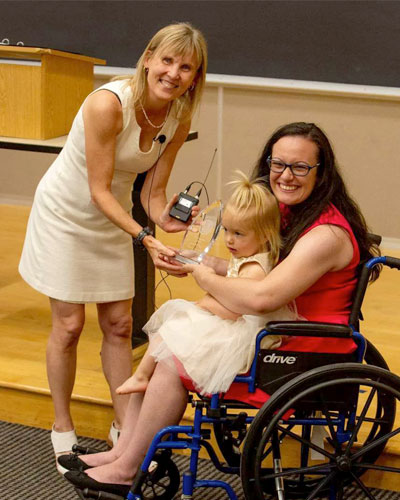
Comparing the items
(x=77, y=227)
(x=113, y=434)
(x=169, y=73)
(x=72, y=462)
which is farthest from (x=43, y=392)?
(x=169, y=73)

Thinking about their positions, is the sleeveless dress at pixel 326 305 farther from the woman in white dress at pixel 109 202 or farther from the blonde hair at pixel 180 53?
the blonde hair at pixel 180 53

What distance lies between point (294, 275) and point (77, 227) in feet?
2.57

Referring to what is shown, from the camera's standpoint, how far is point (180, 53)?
251cm

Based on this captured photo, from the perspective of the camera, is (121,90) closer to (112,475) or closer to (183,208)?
(183,208)

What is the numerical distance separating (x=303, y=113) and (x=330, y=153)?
8.92ft

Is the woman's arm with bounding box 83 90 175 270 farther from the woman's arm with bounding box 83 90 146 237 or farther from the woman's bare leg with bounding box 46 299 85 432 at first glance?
the woman's bare leg with bounding box 46 299 85 432

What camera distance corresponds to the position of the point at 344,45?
4855 mm

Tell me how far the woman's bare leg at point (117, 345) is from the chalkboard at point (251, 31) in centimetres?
256

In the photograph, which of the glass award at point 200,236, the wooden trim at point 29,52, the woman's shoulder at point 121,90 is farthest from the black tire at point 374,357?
the wooden trim at point 29,52

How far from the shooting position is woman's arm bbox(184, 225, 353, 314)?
221 cm

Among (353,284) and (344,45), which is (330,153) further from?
(344,45)

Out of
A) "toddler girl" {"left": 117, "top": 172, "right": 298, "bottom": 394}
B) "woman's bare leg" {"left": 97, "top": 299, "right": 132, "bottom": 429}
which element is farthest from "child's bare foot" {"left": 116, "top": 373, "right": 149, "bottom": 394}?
"woman's bare leg" {"left": 97, "top": 299, "right": 132, "bottom": 429}

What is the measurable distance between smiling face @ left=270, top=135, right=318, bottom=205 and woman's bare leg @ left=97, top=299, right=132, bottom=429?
2.38ft

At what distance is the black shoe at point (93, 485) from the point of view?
2.42m
